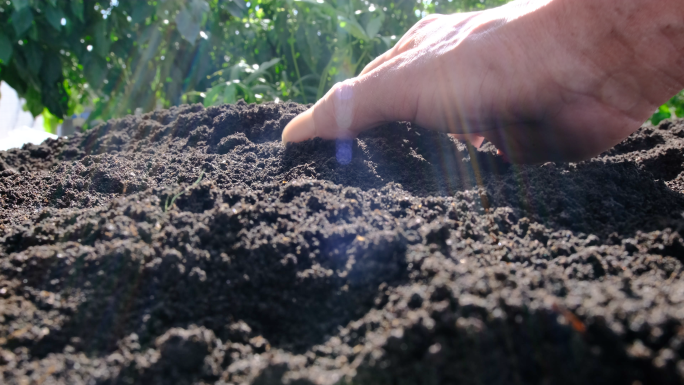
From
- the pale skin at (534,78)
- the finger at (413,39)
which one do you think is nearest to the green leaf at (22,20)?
the pale skin at (534,78)

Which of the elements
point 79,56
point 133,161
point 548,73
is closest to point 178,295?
point 133,161

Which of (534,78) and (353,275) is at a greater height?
(534,78)

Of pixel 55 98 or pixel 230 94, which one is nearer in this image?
pixel 230 94

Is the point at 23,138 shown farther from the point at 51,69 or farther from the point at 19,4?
the point at 51,69

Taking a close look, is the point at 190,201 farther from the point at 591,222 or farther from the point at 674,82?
the point at 674,82

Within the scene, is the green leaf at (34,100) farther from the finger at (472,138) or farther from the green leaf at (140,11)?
the finger at (472,138)

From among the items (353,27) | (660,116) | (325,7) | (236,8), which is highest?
(236,8)

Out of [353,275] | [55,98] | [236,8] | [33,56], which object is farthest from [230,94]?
[353,275]

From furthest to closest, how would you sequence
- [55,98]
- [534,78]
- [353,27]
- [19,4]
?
[55,98]
[353,27]
[19,4]
[534,78]
